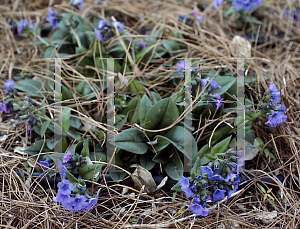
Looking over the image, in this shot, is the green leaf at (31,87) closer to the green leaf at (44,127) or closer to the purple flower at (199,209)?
the green leaf at (44,127)

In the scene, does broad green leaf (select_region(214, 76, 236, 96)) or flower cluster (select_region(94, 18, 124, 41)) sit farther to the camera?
flower cluster (select_region(94, 18, 124, 41))

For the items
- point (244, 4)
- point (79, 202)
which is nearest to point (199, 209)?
point (79, 202)

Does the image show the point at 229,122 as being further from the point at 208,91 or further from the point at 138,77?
the point at 138,77

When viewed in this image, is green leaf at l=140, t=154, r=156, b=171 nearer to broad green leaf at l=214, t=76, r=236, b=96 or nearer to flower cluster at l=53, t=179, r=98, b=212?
flower cluster at l=53, t=179, r=98, b=212

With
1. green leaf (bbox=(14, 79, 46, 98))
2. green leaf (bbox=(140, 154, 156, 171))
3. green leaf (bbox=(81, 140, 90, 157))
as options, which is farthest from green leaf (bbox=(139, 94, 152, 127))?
green leaf (bbox=(14, 79, 46, 98))

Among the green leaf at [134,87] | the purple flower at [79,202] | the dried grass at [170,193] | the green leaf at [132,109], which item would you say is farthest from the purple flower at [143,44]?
the purple flower at [79,202]

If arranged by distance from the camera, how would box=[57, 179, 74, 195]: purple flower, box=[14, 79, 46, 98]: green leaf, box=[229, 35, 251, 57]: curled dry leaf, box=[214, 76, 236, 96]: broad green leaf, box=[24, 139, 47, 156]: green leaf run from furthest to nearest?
box=[229, 35, 251, 57]: curled dry leaf, box=[14, 79, 46, 98]: green leaf, box=[214, 76, 236, 96]: broad green leaf, box=[24, 139, 47, 156]: green leaf, box=[57, 179, 74, 195]: purple flower
